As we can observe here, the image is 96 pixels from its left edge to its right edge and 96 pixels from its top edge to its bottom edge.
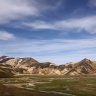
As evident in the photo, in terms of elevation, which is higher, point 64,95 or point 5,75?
point 5,75

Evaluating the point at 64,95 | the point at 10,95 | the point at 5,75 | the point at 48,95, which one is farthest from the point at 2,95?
the point at 5,75

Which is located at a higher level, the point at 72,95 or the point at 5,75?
the point at 5,75

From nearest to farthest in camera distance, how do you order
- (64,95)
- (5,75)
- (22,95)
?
1. (22,95)
2. (64,95)
3. (5,75)

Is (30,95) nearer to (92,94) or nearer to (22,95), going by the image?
(22,95)

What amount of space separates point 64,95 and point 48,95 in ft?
14.9

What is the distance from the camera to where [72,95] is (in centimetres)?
6059

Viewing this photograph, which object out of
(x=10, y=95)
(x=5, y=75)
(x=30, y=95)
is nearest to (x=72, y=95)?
(x=30, y=95)

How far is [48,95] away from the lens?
2296 inches

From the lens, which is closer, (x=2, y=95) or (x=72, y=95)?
(x=2, y=95)

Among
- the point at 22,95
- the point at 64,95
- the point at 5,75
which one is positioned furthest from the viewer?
the point at 5,75

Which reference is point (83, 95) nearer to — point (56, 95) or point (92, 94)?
point (92, 94)

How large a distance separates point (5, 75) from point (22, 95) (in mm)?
113360

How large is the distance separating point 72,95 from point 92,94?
226 inches

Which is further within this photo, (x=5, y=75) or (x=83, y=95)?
(x=5, y=75)
